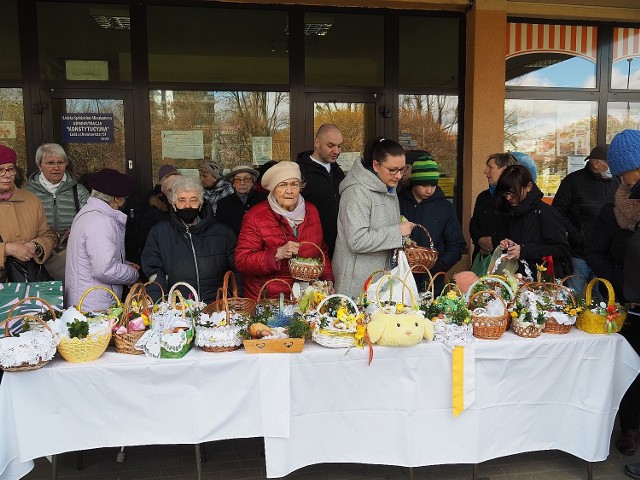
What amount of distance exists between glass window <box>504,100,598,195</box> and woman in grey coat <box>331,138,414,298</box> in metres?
3.76

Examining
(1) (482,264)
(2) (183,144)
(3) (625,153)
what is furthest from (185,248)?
(2) (183,144)

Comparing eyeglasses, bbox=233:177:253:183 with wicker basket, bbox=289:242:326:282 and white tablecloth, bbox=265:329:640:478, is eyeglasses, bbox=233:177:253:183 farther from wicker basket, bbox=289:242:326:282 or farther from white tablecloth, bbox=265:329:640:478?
white tablecloth, bbox=265:329:640:478

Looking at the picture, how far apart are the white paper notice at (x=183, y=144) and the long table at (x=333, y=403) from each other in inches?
136

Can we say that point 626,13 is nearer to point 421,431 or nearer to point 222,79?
point 222,79

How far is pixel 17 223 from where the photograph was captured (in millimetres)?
3629

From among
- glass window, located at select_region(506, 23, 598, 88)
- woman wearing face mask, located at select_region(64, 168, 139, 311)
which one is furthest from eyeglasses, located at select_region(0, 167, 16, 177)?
glass window, located at select_region(506, 23, 598, 88)

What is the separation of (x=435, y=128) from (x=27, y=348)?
488 cm

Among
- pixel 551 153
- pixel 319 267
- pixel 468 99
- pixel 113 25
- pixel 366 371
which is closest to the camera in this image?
pixel 366 371

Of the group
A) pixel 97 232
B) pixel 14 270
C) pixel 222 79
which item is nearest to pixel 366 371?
pixel 97 232

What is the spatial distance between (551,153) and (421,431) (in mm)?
4885

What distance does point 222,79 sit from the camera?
586 centimetres

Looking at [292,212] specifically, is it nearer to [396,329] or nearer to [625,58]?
[396,329]

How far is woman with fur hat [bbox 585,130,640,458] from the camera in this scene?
3.04 m

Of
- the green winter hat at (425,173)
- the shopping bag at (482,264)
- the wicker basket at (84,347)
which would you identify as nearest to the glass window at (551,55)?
the shopping bag at (482,264)
